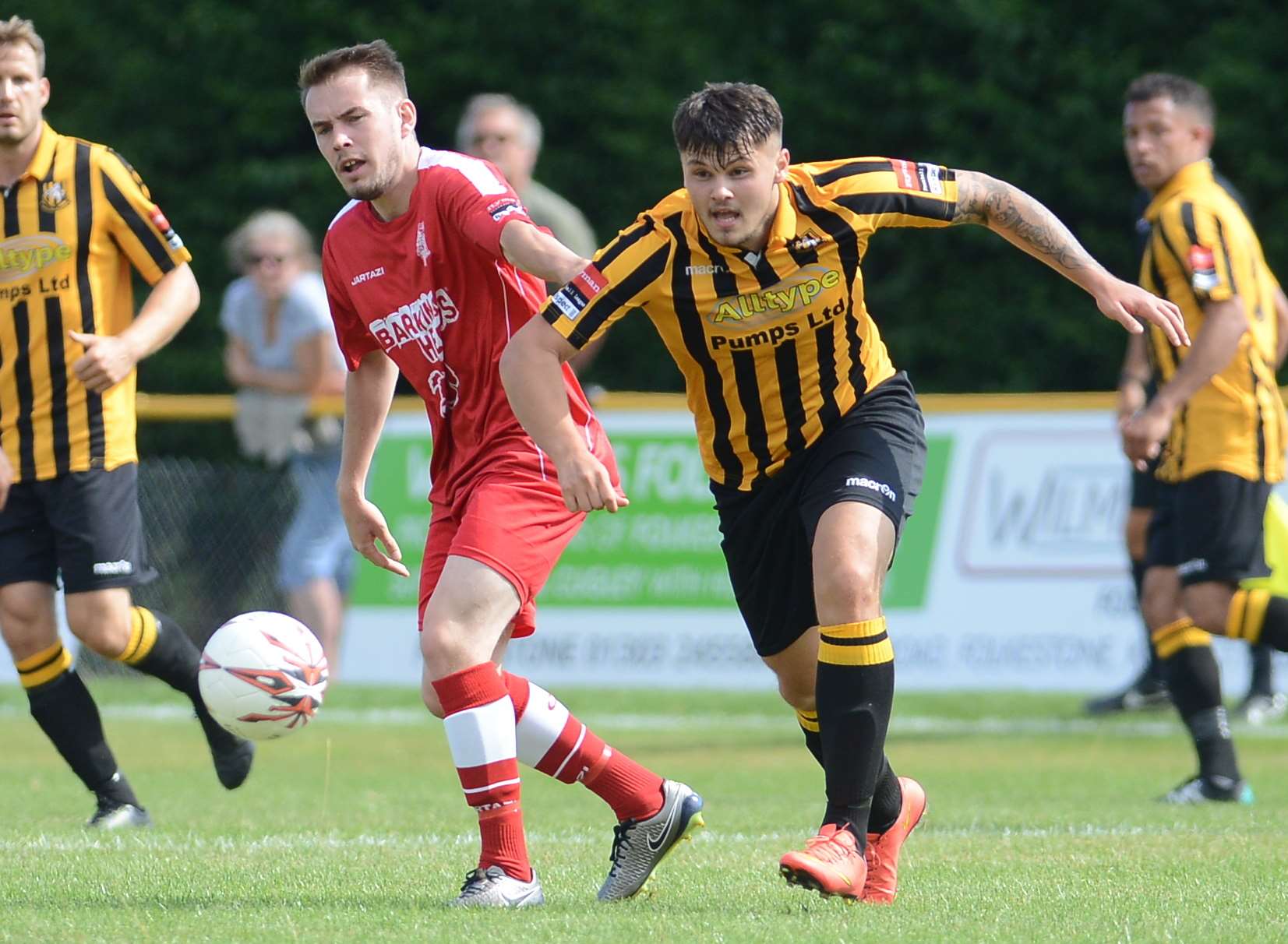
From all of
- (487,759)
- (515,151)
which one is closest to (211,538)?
(515,151)

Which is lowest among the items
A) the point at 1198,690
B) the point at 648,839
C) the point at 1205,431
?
the point at 1198,690

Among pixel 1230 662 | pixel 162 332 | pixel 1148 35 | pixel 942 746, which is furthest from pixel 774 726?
pixel 1148 35

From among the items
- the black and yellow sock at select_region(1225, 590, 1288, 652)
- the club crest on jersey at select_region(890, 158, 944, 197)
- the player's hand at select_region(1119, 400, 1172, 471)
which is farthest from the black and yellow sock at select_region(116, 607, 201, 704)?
the black and yellow sock at select_region(1225, 590, 1288, 652)

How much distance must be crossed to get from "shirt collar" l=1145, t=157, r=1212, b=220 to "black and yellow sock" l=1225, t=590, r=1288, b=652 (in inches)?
60.0

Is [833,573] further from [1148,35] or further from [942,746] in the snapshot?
[1148,35]

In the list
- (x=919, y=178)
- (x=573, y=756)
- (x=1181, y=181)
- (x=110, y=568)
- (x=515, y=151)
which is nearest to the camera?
(x=919, y=178)

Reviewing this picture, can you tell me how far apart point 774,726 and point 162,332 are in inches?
187

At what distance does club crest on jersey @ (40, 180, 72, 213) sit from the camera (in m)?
6.53

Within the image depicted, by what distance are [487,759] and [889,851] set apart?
1090mm

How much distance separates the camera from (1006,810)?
709cm

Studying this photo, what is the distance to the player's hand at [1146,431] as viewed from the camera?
6969 millimetres

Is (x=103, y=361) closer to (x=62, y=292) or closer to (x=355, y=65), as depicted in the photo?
(x=62, y=292)

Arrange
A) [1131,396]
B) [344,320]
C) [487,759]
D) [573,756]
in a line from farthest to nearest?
[1131,396]
[344,320]
[573,756]
[487,759]

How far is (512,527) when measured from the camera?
5121 millimetres
